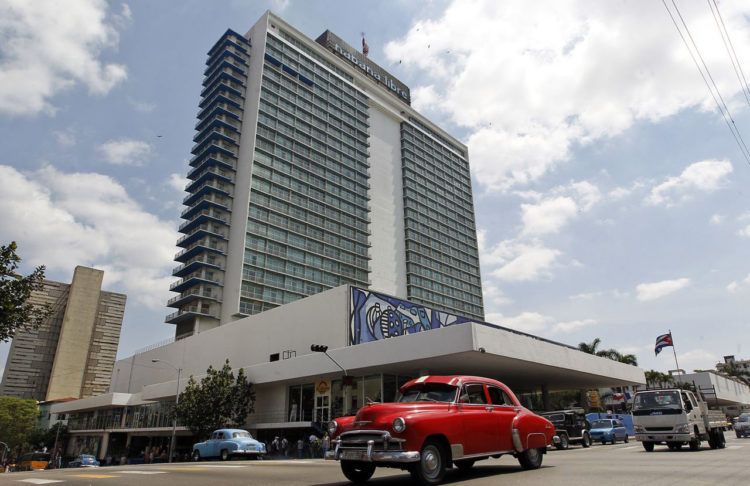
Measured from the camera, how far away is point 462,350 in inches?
1088

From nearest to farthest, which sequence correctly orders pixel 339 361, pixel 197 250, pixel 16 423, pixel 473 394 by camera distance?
1. pixel 473 394
2. pixel 339 361
3. pixel 16 423
4. pixel 197 250

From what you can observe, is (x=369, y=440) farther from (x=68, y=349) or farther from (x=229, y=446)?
(x=68, y=349)

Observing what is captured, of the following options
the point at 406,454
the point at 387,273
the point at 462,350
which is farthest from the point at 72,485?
the point at 387,273

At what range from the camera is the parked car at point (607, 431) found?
2990cm

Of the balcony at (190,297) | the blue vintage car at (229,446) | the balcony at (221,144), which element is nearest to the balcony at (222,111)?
the balcony at (221,144)

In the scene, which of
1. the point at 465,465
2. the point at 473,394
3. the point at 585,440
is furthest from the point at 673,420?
the point at 473,394

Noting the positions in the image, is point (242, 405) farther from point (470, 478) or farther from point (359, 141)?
point (359, 141)

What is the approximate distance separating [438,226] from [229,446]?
95.8m

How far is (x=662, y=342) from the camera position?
4728cm

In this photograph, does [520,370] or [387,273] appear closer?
[520,370]

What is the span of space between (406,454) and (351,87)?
10347 cm

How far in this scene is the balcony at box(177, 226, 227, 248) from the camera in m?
76.1

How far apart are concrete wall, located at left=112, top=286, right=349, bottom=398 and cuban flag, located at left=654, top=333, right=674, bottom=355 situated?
31853 millimetres

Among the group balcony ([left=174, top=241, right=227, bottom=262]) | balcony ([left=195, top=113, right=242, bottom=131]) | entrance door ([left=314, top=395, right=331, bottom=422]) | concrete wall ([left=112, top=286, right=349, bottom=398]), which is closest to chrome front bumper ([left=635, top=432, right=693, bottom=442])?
Result: entrance door ([left=314, top=395, right=331, bottom=422])
